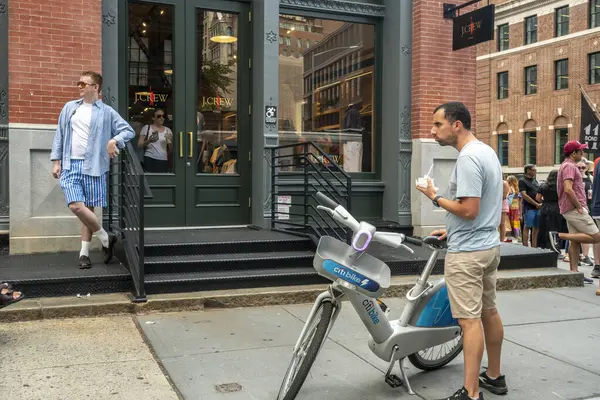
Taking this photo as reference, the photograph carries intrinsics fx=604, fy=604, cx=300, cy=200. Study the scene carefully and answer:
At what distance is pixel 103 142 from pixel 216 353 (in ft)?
9.64

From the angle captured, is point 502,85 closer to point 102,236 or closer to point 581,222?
point 581,222

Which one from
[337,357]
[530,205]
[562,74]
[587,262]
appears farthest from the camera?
[562,74]

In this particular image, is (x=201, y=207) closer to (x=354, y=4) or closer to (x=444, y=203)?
(x=354, y=4)

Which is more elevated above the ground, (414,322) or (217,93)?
(217,93)

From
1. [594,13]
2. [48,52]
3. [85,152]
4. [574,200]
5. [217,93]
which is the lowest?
[574,200]

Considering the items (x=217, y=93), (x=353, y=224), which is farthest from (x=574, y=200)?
(x=353, y=224)

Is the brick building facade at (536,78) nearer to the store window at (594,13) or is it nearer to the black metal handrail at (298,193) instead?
the store window at (594,13)

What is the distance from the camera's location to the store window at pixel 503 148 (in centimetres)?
4094

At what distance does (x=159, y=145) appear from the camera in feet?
28.9

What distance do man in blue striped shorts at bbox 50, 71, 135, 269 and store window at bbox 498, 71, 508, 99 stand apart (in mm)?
38267

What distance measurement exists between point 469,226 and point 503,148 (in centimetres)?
3964

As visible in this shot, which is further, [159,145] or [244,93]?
[244,93]

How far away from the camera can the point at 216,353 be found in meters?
4.94

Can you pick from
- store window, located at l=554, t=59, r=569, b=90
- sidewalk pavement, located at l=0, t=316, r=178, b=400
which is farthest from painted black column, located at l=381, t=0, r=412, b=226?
store window, located at l=554, t=59, r=569, b=90
